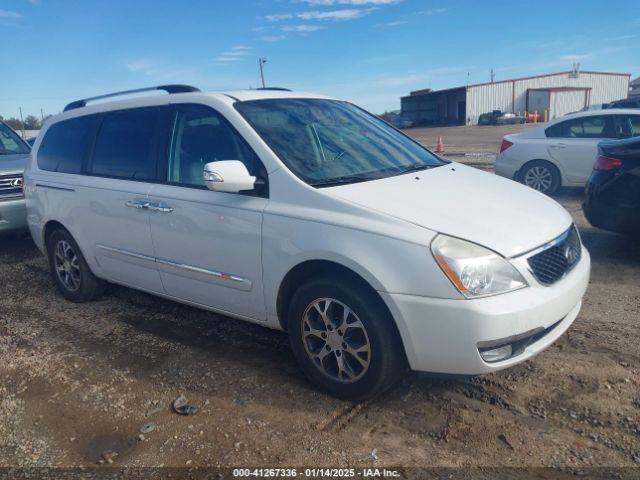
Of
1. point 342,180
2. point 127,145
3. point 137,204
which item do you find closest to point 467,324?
point 342,180

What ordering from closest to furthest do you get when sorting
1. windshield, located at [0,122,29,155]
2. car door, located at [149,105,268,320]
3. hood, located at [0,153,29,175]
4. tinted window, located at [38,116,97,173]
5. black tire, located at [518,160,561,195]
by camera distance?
car door, located at [149,105,268,320], tinted window, located at [38,116,97,173], hood, located at [0,153,29,175], windshield, located at [0,122,29,155], black tire, located at [518,160,561,195]

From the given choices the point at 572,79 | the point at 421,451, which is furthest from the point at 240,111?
the point at 572,79

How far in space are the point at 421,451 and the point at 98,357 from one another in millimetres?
2535

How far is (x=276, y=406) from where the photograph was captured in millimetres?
3213

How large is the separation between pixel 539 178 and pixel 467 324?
7552 mm

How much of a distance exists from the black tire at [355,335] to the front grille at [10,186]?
18.5 ft

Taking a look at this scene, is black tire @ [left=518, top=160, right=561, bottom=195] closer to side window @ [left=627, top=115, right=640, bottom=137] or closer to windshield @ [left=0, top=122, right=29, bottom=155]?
side window @ [left=627, top=115, right=640, bottom=137]

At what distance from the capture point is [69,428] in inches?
123

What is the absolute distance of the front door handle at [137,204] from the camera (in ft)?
13.2

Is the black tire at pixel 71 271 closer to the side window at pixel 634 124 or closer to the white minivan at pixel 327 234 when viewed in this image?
the white minivan at pixel 327 234

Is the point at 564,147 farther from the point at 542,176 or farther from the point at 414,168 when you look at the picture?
the point at 414,168

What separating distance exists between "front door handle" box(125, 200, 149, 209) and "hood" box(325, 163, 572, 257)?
1.58 metres

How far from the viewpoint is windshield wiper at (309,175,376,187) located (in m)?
3.30

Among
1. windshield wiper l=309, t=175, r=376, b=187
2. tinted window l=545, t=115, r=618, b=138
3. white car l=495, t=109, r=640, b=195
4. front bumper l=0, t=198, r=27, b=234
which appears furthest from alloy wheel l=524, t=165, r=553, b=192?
front bumper l=0, t=198, r=27, b=234
